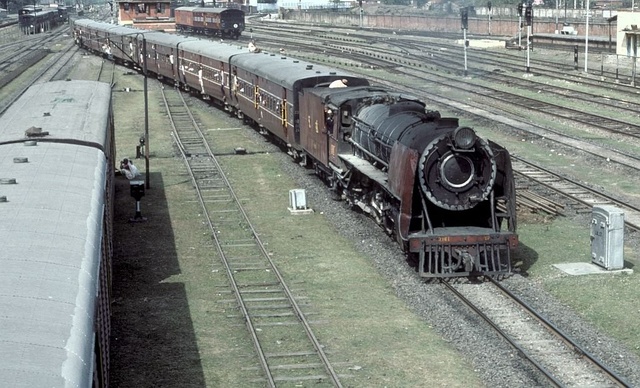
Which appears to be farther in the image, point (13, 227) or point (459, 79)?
point (459, 79)

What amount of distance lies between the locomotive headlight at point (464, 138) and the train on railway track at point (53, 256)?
6656 millimetres

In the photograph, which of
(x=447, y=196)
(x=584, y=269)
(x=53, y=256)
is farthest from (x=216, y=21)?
(x=53, y=256)

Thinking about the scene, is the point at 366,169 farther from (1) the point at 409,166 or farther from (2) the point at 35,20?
(2) the point at 35,20

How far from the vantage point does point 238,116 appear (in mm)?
45344

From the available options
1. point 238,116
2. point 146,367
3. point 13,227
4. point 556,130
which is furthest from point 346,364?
point 238,116

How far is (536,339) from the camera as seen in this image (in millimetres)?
16422

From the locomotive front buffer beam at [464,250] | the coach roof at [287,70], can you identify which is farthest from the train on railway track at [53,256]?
the coach roof at [287,70]

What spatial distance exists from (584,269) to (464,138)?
3941 millimetres

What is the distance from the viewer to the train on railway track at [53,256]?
8.20m

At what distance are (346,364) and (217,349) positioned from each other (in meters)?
2.28

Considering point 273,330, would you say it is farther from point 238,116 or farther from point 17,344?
point 238,116

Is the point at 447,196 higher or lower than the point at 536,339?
higher

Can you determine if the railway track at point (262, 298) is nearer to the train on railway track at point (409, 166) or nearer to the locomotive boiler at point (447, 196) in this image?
the train on railway track at point (409, 166)

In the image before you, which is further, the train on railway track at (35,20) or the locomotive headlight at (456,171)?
the train on railway track at (35,20)
